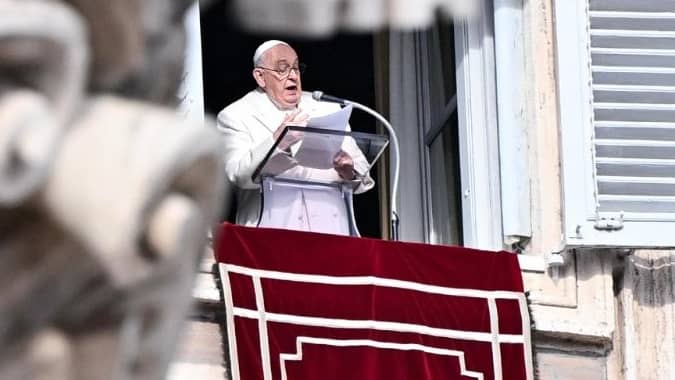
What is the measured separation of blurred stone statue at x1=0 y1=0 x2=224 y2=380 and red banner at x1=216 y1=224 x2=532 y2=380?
228 inches

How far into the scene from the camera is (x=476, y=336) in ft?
27.9

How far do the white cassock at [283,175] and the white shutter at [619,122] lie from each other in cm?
71

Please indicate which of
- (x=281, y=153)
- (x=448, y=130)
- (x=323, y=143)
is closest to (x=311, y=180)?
(x=281, y=153)

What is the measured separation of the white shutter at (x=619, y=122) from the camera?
8742 mm

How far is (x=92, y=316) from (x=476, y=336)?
6.36 metres

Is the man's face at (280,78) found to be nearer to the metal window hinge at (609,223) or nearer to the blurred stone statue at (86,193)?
the metal window hinge at (609,223)

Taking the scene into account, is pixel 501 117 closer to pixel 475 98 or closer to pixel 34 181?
pixel 475 98

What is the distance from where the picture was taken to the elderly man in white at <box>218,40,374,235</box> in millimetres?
8484

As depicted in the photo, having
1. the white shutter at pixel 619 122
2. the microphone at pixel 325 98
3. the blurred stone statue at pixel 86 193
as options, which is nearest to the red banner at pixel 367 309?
the white shutter at pixel 619 122

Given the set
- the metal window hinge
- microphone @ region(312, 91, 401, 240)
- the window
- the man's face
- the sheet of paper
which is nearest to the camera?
the sheet of paper

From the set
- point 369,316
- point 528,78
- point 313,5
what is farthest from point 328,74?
point 313,5

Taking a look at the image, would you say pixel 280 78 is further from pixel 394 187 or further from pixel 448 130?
pixel 448 130

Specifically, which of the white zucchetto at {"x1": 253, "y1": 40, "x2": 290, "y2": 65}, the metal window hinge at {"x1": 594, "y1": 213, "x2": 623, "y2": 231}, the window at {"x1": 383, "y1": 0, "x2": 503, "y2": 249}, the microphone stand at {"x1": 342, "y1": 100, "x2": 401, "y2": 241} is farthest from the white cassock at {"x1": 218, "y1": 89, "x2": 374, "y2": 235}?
the metal window hinge at {"x1": 594, "y1": 213, "x2": 623, "y2": 231}

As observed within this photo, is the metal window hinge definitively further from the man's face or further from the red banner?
the man's face
